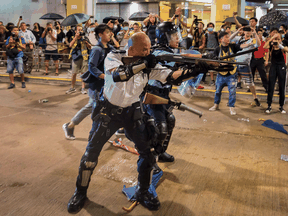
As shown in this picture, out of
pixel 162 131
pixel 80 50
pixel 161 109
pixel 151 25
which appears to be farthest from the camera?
pixel 80 50

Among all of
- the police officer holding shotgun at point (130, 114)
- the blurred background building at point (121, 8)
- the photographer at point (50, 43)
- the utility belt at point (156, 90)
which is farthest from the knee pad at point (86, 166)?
the blurred background building at point (121, 8)

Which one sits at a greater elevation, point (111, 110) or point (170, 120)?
point (111, 110)

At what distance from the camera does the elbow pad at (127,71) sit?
→ 2.50 meters

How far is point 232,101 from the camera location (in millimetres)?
7145

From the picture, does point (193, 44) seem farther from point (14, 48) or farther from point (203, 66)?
point (203, 66)

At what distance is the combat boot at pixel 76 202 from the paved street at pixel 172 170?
2.9 inches

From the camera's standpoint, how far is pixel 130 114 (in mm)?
2941

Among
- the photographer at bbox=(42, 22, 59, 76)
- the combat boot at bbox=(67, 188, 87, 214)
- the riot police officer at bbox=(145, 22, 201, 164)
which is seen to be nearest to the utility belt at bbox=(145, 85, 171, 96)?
the riot police officer at bbox=(145, 22, 201, 164)

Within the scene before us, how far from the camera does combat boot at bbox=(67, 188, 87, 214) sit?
3000 mm

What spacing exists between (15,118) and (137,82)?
4635mm

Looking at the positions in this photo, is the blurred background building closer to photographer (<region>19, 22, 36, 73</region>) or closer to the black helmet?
photographer (<region>19, 22, 36, 73</region>)

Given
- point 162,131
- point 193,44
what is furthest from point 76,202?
point 193,44

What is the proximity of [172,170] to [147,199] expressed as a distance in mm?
1015

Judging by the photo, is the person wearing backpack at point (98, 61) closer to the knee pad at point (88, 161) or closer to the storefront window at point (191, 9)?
the knee pad at point (88, 161)
